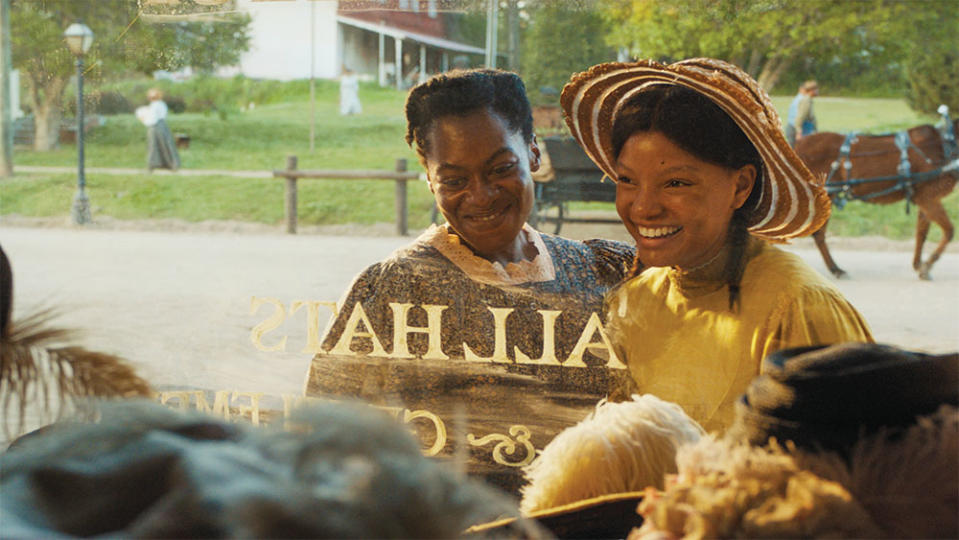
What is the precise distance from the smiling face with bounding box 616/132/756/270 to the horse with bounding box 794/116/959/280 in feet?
2.18

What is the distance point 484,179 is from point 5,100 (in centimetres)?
150

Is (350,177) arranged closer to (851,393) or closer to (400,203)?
A: (400,203)

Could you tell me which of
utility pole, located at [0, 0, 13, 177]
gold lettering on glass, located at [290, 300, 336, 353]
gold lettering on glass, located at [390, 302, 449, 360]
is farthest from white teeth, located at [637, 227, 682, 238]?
utility pole, located at [0, 0, 13, 177]

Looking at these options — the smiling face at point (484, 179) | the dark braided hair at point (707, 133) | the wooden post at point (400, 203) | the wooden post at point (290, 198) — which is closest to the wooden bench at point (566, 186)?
the smiling face at point (484, 179)

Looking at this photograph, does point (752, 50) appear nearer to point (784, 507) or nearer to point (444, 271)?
point (444, 271)

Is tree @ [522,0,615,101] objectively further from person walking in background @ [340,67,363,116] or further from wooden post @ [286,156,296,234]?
wooden post @ [286,156,296,234]

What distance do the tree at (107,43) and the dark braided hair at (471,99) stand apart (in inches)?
24.3

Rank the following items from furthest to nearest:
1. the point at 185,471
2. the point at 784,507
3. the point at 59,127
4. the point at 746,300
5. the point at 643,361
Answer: the point at 59,127 → the point at 643,361 → the point at 746,300 → the point at 784,507 → the point at 185,471

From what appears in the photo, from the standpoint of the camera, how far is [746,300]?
1854 mm

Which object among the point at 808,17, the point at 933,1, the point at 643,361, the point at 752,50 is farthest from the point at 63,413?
the point at 933,1

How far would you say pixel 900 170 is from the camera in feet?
8.26

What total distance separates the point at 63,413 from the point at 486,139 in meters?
1.13

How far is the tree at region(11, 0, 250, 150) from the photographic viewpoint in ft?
8.16

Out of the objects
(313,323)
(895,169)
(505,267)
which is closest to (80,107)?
(313,323)
